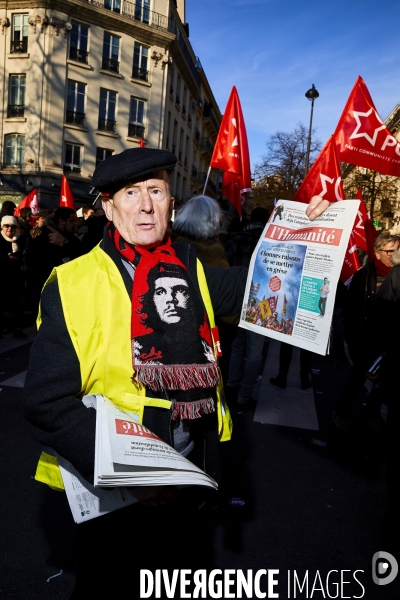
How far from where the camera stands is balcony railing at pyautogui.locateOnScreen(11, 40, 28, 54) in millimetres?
27773

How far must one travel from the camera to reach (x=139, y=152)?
1.77 m

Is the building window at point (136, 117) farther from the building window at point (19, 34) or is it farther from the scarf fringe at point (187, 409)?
the scarf fringe at point (187, 409)

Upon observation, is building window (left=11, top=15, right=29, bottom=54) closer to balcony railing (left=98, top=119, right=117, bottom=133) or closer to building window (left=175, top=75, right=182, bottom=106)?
balcony railing (left=98, top=119, right=117, bottom=133)

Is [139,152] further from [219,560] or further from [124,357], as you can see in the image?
[219,560]

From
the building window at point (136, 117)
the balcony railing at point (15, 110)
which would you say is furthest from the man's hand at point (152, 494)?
the building window at point (136, 117)

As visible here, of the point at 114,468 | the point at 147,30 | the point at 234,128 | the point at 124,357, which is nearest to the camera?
the point at 114,468

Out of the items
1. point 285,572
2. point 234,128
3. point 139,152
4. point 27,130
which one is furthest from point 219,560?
point 27,130

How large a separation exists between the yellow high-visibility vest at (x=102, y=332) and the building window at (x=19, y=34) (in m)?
30.9

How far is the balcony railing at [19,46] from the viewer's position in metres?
27.8

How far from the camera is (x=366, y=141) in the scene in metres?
5.45

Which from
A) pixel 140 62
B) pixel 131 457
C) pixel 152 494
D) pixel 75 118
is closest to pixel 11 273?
pixel 152 494

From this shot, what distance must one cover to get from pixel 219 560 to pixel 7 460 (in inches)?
73.9

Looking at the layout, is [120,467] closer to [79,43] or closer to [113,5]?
[79,43]

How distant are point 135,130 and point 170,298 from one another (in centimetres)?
3202
